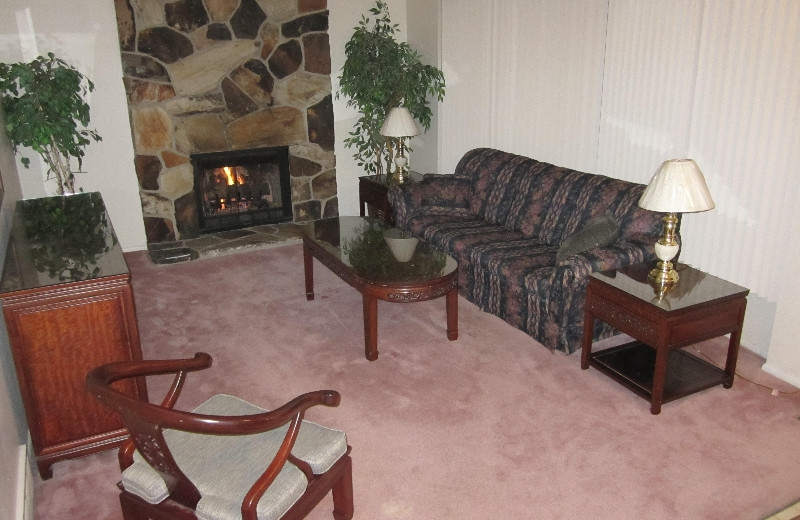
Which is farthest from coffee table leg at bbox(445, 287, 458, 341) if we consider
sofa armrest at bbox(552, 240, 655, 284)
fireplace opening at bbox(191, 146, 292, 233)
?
fireplace opening at bbox(191, 146, 292, 233)

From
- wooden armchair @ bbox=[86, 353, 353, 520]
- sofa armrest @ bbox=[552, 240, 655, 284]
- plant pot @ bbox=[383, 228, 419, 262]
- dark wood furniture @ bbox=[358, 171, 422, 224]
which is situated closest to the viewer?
wooden armchair @ bbox=[86, 353, 353, 520]

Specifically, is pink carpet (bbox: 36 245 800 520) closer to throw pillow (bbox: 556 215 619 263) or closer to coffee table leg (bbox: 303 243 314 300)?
coffee table leg (bbox: 303 243 314 300)

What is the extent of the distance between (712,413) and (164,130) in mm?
4570

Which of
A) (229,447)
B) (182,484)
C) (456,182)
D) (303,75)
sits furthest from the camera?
(303,75)

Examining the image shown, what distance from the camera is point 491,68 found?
17.0ft

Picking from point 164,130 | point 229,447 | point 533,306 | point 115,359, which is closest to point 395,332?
point 533,306

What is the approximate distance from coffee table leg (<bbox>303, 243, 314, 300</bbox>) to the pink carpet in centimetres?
14

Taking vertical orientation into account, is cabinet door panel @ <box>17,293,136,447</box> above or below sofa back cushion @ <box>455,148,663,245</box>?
below

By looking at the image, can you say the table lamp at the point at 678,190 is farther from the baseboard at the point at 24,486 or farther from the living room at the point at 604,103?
the baseboard at the point at 24,486

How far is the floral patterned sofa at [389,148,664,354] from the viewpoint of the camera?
348 centimetres

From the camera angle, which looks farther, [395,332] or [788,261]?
[395,332]

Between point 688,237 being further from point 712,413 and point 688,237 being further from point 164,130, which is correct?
point 164,130

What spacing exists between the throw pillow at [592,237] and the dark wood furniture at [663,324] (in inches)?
9.4

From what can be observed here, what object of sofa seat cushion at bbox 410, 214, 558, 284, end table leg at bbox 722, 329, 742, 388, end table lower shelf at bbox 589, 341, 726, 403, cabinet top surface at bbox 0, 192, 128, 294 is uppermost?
cabinet top surface at bbox 0, 192, 128, 294
